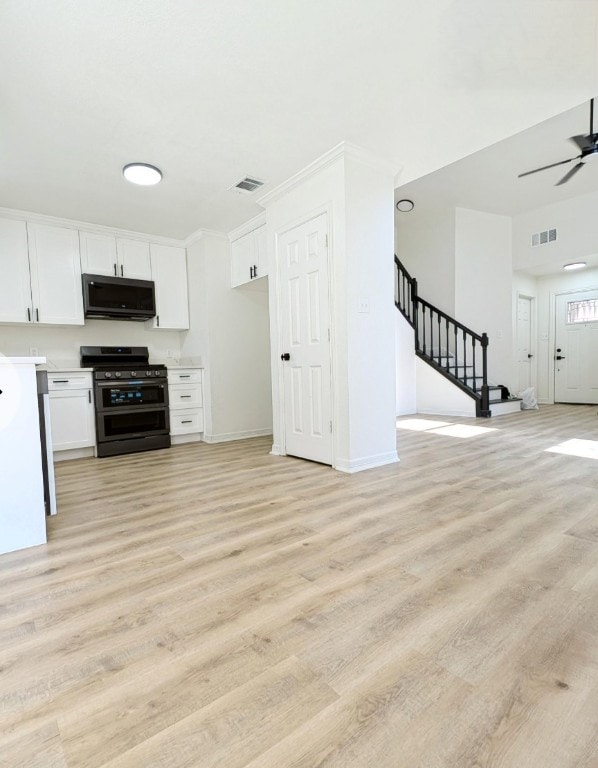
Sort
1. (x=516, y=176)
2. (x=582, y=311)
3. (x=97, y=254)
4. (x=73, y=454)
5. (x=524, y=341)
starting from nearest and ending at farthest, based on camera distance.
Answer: (x=73, y=454) < (x=97, y=254) < (x=516, y=176) < (x=582, y=311) < (x=524, y=341)

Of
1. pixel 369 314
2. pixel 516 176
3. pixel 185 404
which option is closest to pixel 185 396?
pixel 185 404

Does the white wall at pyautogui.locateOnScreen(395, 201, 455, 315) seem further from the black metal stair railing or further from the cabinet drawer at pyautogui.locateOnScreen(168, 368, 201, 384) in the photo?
the cabinet drawer at pyautogui.locateOnScreen(168, 368, 201, 384)

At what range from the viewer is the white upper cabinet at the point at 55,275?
13.1 ft

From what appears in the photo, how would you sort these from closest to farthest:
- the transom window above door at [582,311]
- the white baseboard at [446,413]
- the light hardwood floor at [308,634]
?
the light hardwood floor at [308,634] < the white baseboard at [446,413] < the transom window above door at [582,311]

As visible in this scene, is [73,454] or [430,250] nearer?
[73,454]

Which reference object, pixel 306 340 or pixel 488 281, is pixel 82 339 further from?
pixel 488 281

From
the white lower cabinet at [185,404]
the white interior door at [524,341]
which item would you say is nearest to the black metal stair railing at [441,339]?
the white interior door at [524,341]

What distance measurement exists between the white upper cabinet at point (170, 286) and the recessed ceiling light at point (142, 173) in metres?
1.52

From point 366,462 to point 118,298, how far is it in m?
3.27

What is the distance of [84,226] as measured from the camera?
421cm

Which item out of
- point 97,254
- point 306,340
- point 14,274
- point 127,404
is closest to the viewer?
point 306,340

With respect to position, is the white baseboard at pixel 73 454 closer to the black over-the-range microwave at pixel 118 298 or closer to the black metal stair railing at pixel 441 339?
the black over-the-range microwave at pixel 118 298

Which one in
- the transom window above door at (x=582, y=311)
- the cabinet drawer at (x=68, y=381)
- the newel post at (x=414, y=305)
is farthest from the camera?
the transom window above door at (x=582, y=311)

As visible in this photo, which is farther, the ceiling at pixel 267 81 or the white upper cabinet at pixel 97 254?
the white upper cabinet at pixel 97 254
